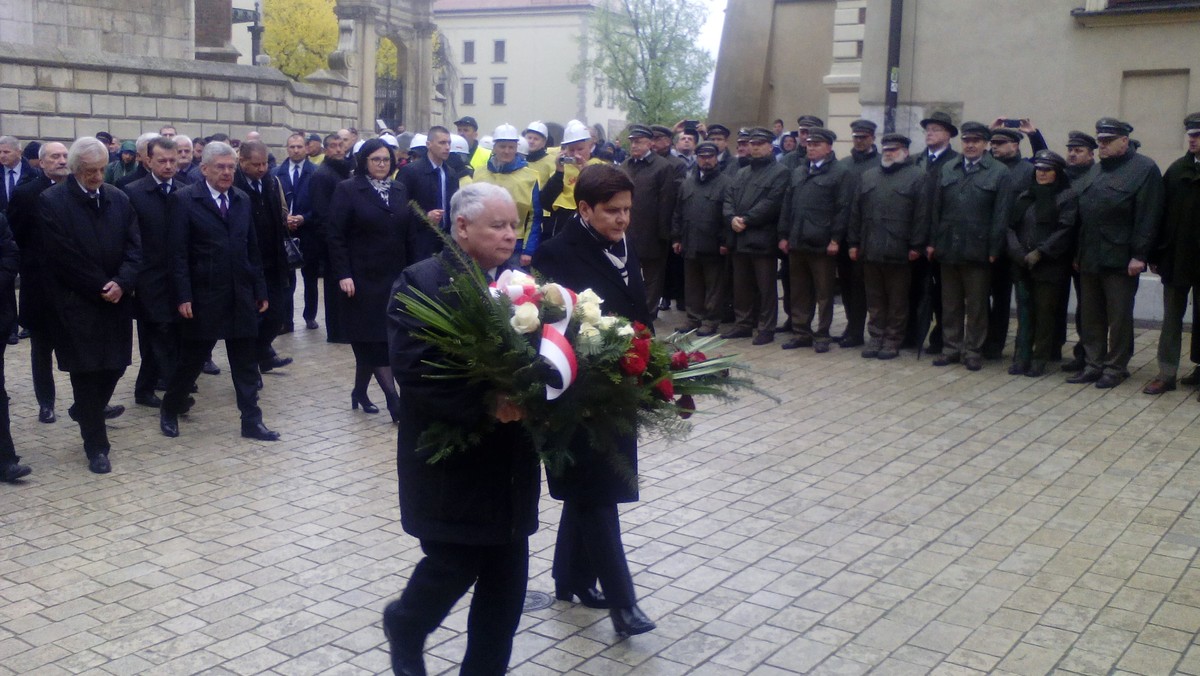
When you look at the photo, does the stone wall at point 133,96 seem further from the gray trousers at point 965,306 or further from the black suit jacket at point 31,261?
the gray trousers at point 965,306

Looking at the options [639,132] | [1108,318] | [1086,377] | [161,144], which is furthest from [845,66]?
[161,144]

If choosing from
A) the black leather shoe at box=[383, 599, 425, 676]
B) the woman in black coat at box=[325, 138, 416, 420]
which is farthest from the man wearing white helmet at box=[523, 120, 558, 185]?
the black leather shoe at box=[383, 599, 425, 676]

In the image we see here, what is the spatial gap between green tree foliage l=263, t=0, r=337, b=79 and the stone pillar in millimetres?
42027

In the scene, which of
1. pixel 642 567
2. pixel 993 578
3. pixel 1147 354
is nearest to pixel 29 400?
pixel 642 567

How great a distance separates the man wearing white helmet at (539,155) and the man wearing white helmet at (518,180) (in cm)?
63

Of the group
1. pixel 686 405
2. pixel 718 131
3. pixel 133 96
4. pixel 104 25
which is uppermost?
pixel 104 25

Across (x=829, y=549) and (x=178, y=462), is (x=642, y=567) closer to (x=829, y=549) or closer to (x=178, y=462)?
(x=829, y=549)

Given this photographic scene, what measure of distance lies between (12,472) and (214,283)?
1.84 metres

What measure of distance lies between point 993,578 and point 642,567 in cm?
171

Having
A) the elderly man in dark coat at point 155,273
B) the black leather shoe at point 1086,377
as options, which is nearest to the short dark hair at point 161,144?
the elderly man in dark coat at point 155,273

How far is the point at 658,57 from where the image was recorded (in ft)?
204

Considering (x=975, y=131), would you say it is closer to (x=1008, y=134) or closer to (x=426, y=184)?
(x=1008, y=134)

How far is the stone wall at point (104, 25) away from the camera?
21.0 meters

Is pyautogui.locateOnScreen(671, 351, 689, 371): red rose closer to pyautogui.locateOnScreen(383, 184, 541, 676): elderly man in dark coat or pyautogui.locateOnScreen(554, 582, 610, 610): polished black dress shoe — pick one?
pyautogui.locateOnScreen(383, 184, 541, 676): elderly man in dark coat
